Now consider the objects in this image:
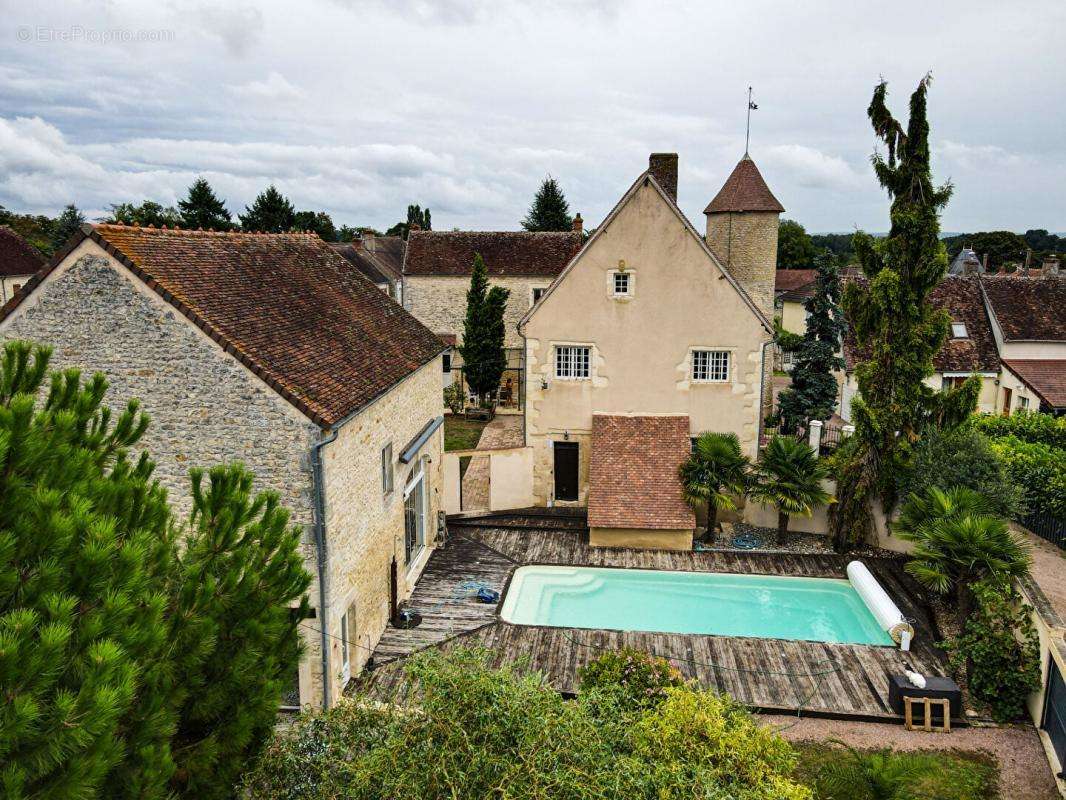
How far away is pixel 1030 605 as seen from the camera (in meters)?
13.0

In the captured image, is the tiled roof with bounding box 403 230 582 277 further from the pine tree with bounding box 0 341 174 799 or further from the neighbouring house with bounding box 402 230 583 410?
the pine tree with bounding box 0 341 174 799

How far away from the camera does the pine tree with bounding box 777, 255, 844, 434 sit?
2673cm

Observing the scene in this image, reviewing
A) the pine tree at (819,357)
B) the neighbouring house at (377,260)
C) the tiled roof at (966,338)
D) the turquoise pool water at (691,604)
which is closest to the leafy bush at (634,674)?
the turquoise pool water at (691,604)

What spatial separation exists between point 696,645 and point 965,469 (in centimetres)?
784

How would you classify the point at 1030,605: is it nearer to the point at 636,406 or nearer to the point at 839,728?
the point at 839,728

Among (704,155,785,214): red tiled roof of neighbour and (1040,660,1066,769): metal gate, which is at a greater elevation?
(704,155,785,214): red tiled roof of neighbour

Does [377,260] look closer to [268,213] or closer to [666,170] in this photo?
[268,213]

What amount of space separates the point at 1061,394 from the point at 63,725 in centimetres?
3393

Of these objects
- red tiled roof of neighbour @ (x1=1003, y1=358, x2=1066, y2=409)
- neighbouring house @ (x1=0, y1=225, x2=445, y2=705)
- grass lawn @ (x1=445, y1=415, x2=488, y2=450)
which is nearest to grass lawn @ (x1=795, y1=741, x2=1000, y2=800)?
neighbouring house @ (x1=0, y1=225, x2=445, y2=705)

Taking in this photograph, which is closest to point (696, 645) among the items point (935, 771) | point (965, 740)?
point (965, 740)

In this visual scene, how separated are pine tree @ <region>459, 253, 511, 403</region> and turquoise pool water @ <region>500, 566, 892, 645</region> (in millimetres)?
19383

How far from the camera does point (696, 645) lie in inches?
589

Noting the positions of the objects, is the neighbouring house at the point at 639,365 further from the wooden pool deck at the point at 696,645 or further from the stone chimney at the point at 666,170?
the wooden pool deck at the point at 696,645

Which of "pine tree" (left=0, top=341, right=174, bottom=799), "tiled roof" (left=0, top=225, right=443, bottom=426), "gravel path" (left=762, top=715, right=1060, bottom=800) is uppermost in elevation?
"tiled roof" (left=0, top=225, right=443, bottom=426)
